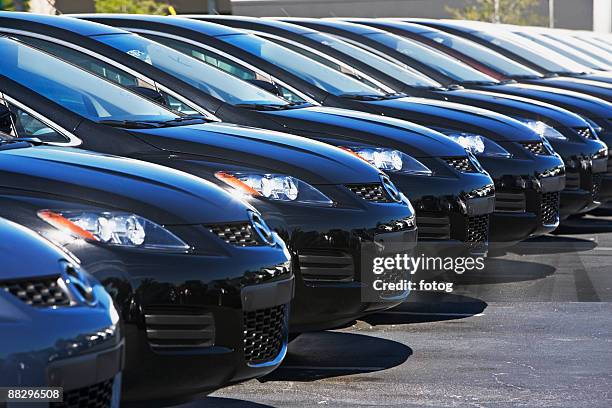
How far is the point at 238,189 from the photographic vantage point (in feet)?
20.7

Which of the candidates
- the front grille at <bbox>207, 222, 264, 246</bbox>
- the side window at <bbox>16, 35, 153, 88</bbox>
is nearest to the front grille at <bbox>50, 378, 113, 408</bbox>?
the front grille at <bbox>207, 222, 264, 246</bbox>

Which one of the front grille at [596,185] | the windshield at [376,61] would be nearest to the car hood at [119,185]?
the windshield at [376,61]

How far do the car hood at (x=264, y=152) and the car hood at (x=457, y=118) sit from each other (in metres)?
2.57

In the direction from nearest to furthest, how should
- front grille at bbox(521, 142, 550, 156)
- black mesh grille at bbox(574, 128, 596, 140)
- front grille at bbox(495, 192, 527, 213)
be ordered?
front grille at bbox(495, 192, 527, 213) < front grille at bbox(521, 142, 550, 156) < black mesh grille at bbox(574, 128, 596, 140)

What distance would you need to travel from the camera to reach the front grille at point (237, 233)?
5.09 metres

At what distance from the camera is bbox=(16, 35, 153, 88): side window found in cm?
712

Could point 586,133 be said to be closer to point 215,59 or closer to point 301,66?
point 301,66

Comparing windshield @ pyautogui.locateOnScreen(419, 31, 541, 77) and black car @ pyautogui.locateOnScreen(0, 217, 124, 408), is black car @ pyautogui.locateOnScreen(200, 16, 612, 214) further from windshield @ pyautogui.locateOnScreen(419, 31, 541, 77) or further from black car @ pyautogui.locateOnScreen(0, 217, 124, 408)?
black car @ pyautogui.locateOnScreen(0, 217, 124, 408)

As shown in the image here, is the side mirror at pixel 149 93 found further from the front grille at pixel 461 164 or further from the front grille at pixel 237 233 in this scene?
the front grille at pixel 237 233

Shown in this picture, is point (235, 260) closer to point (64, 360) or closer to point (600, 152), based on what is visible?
point (64, 360)

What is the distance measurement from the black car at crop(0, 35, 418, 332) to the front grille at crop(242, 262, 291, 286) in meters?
1.05

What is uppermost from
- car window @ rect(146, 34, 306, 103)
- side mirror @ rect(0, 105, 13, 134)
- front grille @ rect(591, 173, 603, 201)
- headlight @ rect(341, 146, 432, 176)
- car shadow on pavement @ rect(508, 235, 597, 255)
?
side mirror @ rect(0, 105, 13, 134)

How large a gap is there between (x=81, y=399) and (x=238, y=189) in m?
2.64

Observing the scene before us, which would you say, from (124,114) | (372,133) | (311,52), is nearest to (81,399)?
(124,114)
